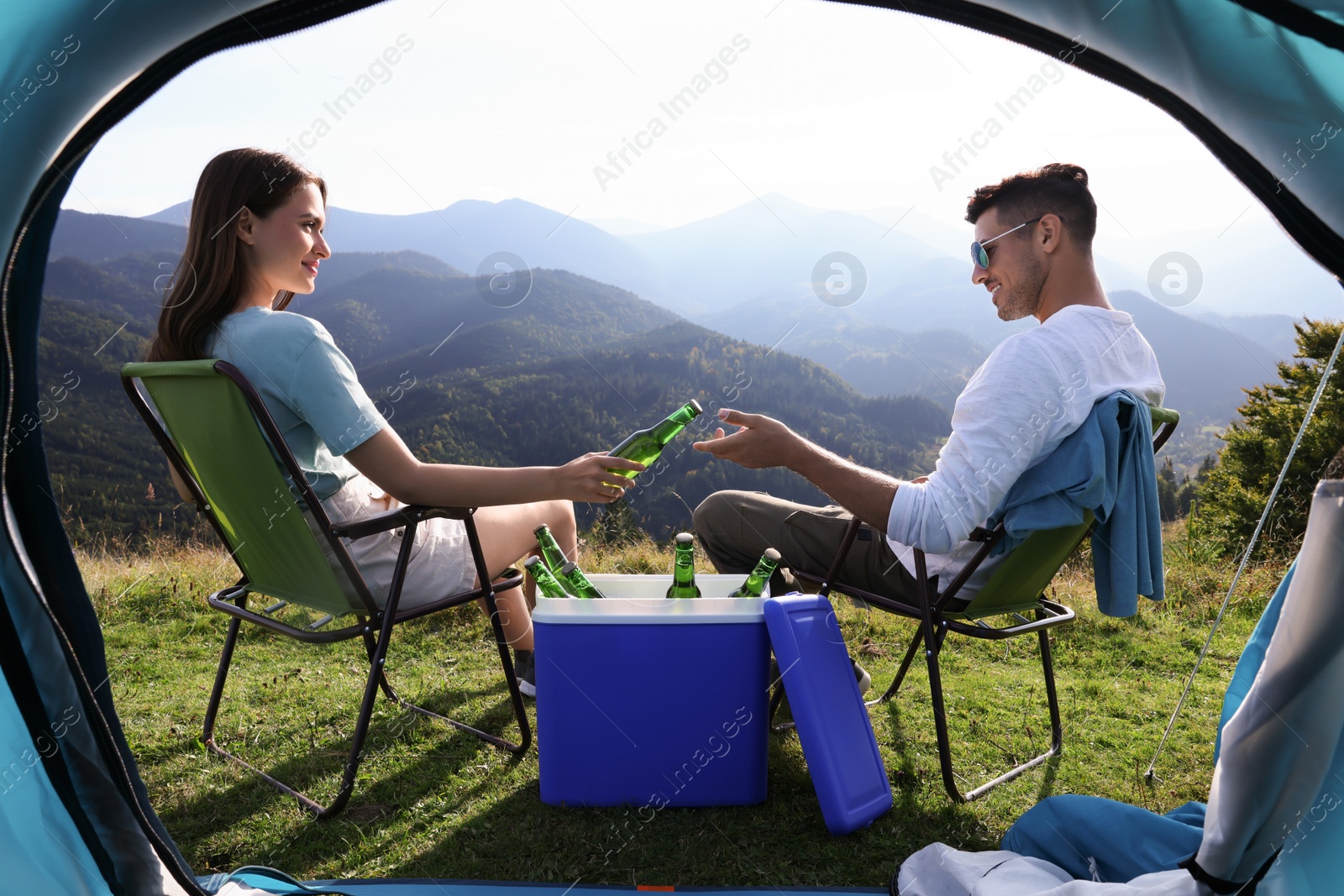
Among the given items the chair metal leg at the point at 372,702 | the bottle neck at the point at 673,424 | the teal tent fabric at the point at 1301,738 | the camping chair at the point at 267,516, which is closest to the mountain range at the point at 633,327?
the camping chair at the point at 267,516

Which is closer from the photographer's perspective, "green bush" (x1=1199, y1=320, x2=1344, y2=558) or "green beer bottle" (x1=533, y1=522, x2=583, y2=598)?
"green beer bottle" (x1=533, y1=522, x2=583, y2=598)

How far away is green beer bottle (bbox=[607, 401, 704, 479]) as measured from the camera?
83.7 inches

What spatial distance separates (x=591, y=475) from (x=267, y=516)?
2.61 feet

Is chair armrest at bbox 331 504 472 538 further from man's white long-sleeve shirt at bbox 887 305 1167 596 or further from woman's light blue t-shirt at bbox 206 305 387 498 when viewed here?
man's white long-sleeve shirt at bbox 887 305 1167 596

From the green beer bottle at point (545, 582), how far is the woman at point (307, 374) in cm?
20

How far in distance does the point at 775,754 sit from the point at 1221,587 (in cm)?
338

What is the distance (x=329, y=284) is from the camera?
209ft

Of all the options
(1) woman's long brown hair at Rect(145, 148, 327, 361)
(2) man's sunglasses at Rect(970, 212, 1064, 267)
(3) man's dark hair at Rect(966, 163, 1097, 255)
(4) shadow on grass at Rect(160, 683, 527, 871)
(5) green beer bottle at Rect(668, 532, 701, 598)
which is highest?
(3) man's dark hair at Rect(966, 163, 1097, 255)

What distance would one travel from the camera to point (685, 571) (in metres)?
2.27

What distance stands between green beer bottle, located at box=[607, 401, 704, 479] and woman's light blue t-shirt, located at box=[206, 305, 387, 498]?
60 cm

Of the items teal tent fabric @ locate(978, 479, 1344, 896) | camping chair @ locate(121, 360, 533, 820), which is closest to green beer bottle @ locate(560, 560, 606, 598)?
camping chair @ locate(121, 360, 533, 820)

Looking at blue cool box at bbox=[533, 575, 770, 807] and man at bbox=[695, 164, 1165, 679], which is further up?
man at bbox=[695, 164, 1165, 679]

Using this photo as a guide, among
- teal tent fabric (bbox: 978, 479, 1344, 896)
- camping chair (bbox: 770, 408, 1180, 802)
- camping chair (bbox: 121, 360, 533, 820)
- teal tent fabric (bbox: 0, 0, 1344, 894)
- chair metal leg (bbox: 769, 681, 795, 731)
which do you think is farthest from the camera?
chair metal leg (bbox: 769, 681, 795, 731)

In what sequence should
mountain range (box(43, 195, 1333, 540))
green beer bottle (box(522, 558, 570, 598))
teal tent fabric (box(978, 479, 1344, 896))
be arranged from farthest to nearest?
1. mountain range (box(43, 195, 1333, 540))
2. green beer bottle (box(522, 558, 570, 598))
3. teal tent fabric (box(978, 479, 1344, 896))
